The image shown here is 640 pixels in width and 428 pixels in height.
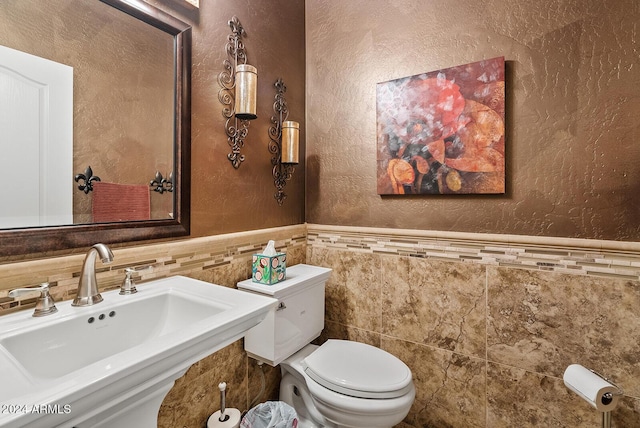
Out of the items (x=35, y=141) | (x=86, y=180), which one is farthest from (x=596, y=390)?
(x=35, y=141)

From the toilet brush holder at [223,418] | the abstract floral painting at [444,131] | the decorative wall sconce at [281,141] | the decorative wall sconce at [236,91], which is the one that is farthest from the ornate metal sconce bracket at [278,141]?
the toilet brush holder at [223,418]

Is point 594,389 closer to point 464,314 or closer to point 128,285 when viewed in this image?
point 464,314

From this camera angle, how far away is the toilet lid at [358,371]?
1279mm

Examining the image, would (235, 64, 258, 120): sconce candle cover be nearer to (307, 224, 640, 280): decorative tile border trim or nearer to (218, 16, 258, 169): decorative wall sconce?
(218, 16, 258, 169): decorative wall sconce

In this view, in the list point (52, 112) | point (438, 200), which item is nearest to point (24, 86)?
point (52, 112)

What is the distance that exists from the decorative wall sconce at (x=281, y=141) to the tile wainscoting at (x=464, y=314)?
0.99 feet

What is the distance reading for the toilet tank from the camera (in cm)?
143

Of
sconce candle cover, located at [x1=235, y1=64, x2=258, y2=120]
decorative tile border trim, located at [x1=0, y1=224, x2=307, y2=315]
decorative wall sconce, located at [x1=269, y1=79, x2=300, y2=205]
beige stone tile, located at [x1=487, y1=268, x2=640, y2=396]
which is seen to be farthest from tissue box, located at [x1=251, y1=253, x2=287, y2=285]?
beige stone tile, located at [x1=487, y1=268, x2=640, y2=396]

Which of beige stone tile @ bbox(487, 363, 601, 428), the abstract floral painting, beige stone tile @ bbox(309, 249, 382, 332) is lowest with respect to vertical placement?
beige stone tile @ bbox(487, 363, 601, 428)

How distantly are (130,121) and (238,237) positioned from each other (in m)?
0.68

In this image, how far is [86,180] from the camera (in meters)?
1.03

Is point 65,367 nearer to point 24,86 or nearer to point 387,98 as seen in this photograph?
point 24,86

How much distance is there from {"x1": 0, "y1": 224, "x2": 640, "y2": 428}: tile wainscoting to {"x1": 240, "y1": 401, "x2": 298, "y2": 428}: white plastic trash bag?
0.13 metres

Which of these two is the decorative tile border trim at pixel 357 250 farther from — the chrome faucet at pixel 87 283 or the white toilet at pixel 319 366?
the white toilet at pixel 319 366
